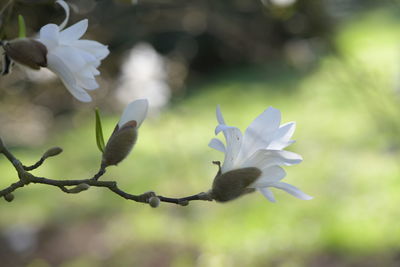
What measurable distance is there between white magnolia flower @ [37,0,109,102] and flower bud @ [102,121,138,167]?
2.3 inches

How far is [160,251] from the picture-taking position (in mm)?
2859

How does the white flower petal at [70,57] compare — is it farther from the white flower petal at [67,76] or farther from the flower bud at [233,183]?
the flower bud at [233,183]

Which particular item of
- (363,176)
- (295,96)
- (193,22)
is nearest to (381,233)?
(363,176)

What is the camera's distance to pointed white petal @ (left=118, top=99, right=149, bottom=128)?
0.64 meters

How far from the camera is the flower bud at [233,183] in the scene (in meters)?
0.65

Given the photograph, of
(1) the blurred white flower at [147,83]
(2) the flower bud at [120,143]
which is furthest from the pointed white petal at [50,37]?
(1) the blurred white flower at [147,83]

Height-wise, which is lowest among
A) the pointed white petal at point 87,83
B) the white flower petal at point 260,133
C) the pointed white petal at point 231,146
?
the pointed white petal at point 87,83

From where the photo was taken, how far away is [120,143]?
2.16ft

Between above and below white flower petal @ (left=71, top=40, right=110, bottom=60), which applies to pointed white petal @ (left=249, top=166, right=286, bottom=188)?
above

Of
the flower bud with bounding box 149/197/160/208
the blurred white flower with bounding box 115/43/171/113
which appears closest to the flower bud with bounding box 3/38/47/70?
the flower bud with bounding box 149/197/160/208

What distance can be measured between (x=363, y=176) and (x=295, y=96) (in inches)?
75.2

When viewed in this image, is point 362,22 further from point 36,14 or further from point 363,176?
point 36,14

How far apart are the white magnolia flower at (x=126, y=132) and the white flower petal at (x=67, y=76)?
0.05 metres

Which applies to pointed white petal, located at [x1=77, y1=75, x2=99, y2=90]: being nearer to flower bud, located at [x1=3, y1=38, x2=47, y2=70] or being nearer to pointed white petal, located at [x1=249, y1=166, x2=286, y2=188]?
flower bud, located at [x1=3, y1=38, x2=47, y2=70]
